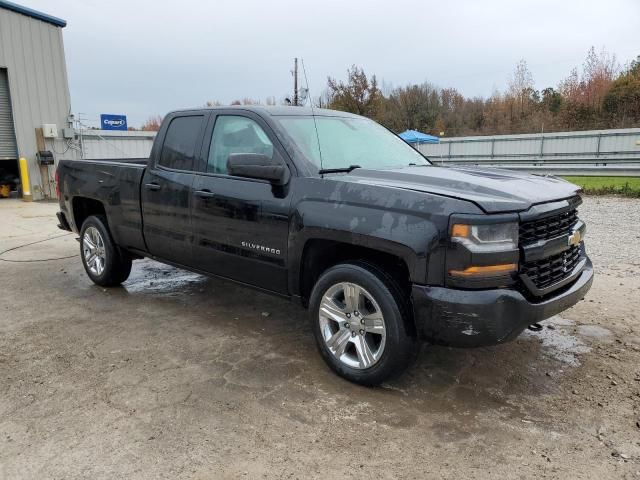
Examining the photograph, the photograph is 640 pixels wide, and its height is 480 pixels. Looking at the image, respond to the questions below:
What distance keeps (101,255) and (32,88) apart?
11.6 meters

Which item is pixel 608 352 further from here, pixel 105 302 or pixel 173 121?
pixel 105 302

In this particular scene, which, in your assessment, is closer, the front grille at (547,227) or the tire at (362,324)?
the front grille at (547,227)

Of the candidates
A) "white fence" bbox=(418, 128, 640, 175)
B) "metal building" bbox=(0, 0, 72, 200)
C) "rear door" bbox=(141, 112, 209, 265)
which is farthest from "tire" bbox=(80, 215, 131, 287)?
"white fence" bbox=(418, 128, 640, 175)

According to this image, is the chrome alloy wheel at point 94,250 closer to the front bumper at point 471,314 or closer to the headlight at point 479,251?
the front bumper at point 471,314

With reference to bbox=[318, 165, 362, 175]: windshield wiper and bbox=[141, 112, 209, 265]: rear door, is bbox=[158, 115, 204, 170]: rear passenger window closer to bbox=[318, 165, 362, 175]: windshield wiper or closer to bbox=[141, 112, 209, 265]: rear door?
bbox=[141, 112, 209, 265]: rear door

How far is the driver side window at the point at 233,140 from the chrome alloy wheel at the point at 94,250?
2104 mm

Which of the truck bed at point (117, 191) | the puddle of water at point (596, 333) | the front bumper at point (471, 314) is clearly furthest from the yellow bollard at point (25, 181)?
the puddle of water at point (596, 333)

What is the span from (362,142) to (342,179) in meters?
0.98

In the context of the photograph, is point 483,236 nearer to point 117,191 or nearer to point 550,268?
point 550,268

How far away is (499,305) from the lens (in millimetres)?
2881

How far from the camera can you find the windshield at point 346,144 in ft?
12.8

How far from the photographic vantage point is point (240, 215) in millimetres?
3994

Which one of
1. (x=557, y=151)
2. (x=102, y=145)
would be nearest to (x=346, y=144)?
(x=102, y=145)

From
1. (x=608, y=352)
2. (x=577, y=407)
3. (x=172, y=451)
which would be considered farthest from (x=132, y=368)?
(x=608, y=352)
